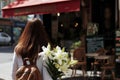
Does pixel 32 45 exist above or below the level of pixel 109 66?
above

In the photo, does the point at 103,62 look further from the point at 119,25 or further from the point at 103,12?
the point at 103,12

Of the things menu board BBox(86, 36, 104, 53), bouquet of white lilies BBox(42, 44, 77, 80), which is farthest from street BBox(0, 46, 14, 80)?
bouquet of white lilies BBox(42, 44, 77, 80)

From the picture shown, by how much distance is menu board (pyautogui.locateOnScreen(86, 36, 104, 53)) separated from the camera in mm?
14704

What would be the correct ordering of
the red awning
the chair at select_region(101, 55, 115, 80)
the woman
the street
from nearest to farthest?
1. the woman
2. the red awning
3. the chair at select_region(101, 55, 115, 80)
4. the street

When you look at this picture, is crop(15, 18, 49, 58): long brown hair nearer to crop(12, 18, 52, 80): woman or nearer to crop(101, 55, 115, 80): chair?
crop(12, 18, 52, 80): woman

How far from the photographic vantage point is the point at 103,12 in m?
15.4

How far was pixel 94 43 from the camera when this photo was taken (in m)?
14.9

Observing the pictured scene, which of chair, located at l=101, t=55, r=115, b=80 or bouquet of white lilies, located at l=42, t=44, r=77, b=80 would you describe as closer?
bouquet of white lilies, located at l=42, t=44, r=77, b=80

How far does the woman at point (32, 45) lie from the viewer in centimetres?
425

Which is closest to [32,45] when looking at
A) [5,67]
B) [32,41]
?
[32,41]

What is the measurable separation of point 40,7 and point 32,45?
644 cm

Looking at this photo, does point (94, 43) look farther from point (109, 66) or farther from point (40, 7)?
point (40, 7)

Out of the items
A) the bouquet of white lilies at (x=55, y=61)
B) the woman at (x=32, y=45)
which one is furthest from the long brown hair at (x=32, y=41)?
the bouquet of white lilies at (x=55, y=61)

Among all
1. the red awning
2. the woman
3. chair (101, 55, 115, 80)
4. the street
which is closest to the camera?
the woman
